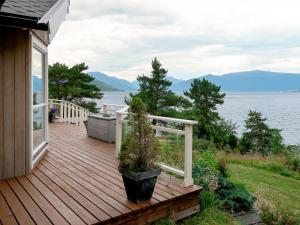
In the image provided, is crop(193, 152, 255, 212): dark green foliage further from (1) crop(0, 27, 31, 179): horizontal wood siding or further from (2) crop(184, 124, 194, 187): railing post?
(1) crop(0, 27, 31, 179): horizontal wood siding

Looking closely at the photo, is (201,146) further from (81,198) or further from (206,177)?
(81,198)

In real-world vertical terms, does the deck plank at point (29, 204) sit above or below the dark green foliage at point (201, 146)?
above

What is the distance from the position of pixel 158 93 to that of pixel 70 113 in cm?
1375

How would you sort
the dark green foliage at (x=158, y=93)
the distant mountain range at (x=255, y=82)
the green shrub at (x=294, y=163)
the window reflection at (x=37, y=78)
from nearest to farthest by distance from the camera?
the window reflection at (x=37, y=78)
the green shrub at (x=294, y=163)
the dark green foliage at (x=158, y=93)
the distant mountain range at (x=255, y=82)

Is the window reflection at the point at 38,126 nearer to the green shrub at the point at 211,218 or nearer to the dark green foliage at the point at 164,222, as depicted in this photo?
the dark green foliage at the point at 164,222

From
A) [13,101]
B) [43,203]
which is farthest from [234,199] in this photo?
[13,101]

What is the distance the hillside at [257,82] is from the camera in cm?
17888

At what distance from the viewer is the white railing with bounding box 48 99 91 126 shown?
1084cm

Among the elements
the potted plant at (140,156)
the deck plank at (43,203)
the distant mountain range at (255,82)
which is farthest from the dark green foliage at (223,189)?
the distant mountain range at (255,82)

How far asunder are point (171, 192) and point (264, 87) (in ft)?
633

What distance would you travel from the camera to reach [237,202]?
14.3 feet

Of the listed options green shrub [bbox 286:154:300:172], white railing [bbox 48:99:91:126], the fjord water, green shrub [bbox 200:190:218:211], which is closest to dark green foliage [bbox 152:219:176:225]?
green shrub [bbox 200:190:218:211]

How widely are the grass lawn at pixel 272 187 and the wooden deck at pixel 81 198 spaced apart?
7.23 feet

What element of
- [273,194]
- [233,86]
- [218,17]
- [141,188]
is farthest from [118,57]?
[233,86]
